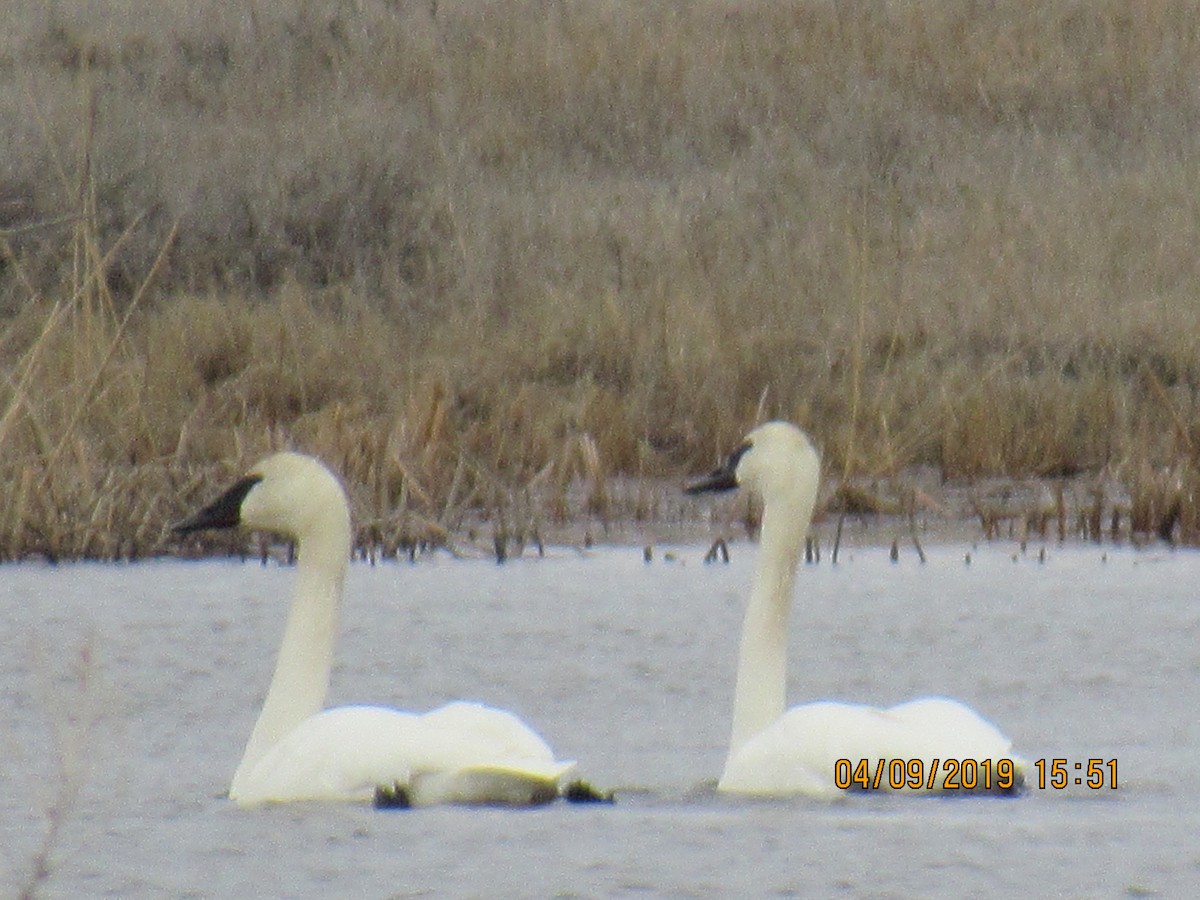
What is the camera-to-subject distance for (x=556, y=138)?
17516 millimetres

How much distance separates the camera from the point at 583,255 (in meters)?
14.7

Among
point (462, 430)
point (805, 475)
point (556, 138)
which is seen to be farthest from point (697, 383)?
point (556, 138)

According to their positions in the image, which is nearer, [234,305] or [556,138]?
[234,305]

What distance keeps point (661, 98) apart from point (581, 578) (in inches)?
394

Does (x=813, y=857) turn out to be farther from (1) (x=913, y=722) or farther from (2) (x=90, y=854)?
(2) (x=90, y=854)

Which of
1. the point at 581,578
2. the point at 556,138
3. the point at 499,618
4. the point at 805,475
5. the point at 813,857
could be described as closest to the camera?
the point at 813,857

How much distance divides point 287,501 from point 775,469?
3.55 ft

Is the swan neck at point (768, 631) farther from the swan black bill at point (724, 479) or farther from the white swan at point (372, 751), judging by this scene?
the white swan at point (372, 751)

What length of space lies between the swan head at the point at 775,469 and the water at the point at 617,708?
539mm

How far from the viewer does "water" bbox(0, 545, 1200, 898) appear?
4840 millimetres

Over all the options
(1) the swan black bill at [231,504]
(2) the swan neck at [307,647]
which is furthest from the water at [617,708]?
(1) the swan black bill at [231,504]
